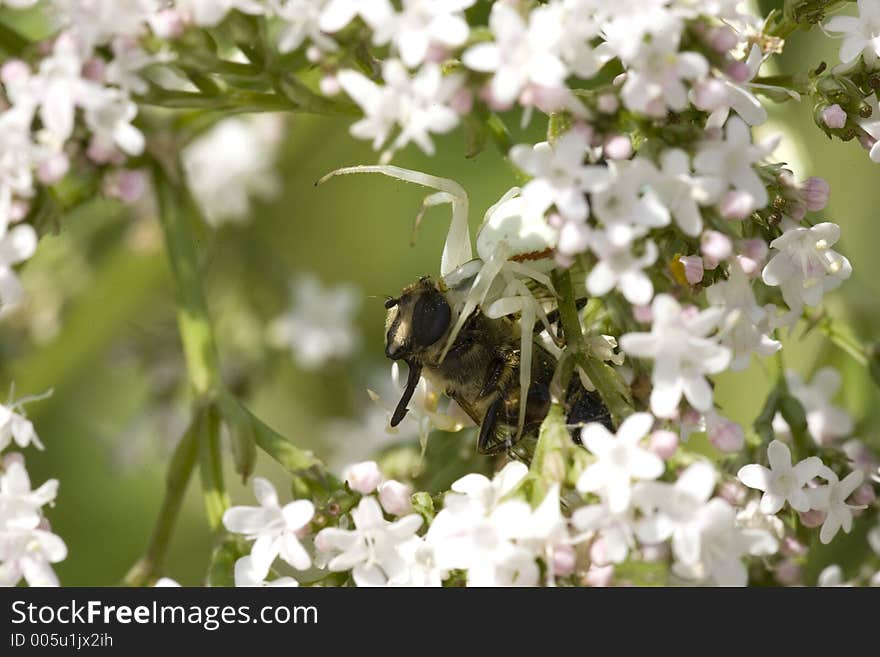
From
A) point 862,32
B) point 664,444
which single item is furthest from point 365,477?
point 862,32

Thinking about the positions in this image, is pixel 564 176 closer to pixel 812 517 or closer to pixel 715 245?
pixel 715 245

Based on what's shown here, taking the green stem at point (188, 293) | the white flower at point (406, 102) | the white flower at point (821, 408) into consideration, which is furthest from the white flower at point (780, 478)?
the green stem at point (188, 293)

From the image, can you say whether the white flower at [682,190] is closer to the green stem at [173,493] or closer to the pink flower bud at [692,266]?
the pink flower bud at [692,266]

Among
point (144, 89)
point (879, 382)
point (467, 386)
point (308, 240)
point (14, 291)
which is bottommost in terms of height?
point (308, 240)

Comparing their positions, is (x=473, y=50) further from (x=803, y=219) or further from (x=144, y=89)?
(x=803, y=219)

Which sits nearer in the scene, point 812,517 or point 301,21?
point 301,21
